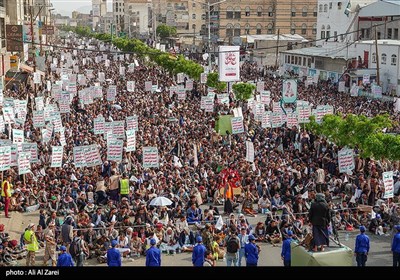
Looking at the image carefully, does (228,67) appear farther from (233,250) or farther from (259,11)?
(259,11)

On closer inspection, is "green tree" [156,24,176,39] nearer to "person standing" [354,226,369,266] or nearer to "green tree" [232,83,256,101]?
"green tree" [232,83,256,101]

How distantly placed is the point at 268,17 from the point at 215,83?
2695 inches

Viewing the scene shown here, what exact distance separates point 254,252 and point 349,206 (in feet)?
20.7

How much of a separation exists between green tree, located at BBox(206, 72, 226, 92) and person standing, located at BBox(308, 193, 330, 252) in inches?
1374

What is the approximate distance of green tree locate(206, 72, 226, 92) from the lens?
46234mm

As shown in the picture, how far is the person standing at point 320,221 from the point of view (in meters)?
11.2

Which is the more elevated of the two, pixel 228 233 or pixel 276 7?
pixel 276 7

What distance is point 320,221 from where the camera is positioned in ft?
36.9

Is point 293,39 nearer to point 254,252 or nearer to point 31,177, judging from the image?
point 31,177

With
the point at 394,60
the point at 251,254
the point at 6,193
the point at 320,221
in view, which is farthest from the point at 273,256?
the point at 394,60

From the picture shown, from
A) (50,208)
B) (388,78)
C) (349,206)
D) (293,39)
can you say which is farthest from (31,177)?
(293,39)

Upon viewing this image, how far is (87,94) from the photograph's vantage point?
117 ft

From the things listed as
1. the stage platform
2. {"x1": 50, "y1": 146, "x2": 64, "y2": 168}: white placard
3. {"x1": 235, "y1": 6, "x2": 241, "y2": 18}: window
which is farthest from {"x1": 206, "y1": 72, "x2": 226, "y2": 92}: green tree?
{"x1": 235, "y1": 6, "x2": 241, "y2": 18}: window

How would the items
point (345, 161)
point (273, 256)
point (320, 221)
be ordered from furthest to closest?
point (345, 161)
point (273, 256)
point (320, 221)
